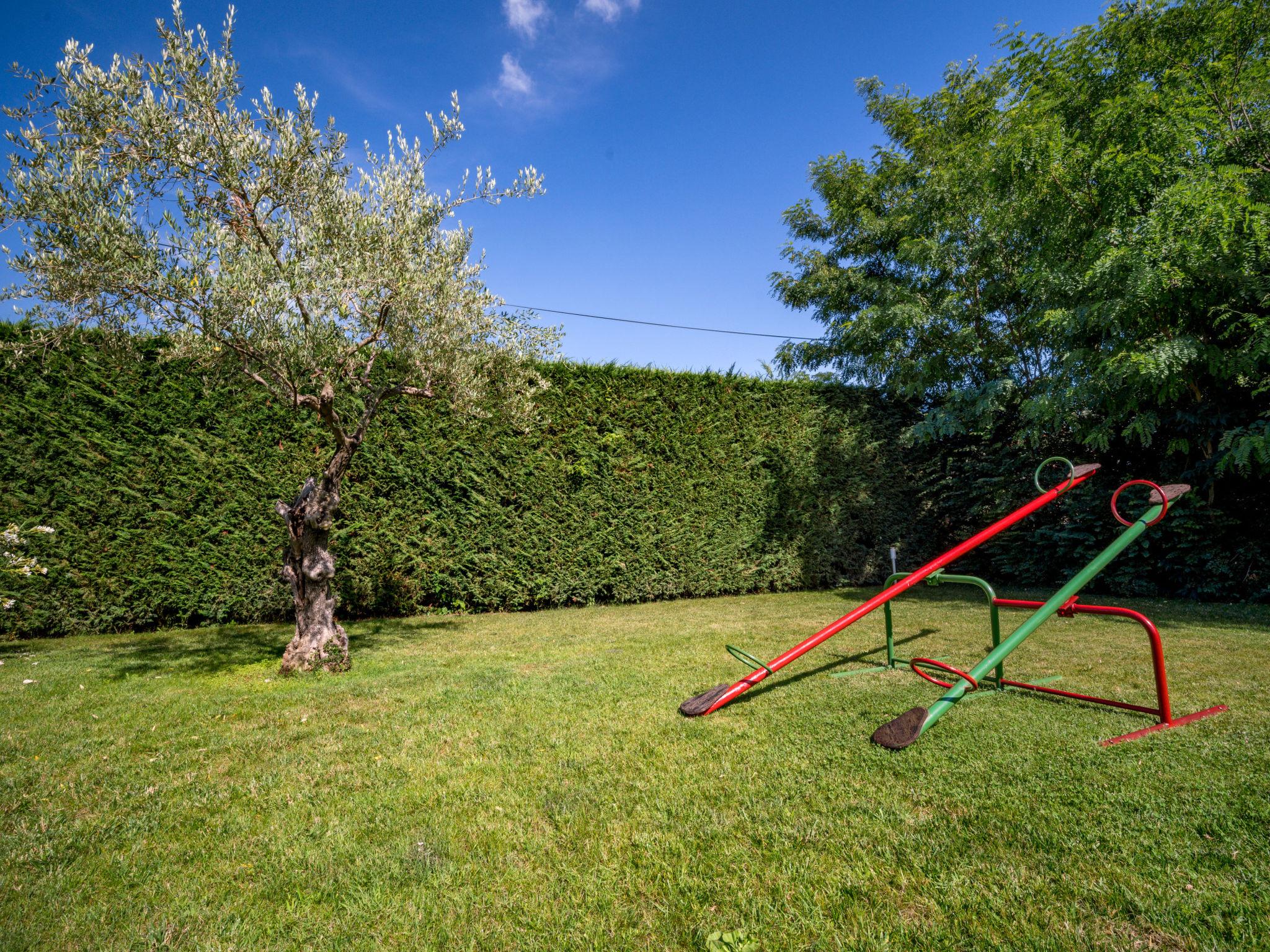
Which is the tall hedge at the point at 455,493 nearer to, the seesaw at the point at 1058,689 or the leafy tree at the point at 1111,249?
the leafy tree at the point at 1111,249

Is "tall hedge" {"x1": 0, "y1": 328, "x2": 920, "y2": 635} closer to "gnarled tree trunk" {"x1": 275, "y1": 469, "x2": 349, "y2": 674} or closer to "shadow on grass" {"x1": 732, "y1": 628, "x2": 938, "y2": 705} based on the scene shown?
"gnarled tree trunk" {"x1": 275, "y1": 469, "x2": 349, "y2": 674}

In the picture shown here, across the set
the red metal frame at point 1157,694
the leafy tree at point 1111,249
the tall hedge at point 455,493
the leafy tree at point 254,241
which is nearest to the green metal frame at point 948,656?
the red metal frame at point 1157,694

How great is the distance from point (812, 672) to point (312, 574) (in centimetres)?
428

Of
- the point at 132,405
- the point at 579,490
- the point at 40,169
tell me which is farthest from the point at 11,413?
the point at 579,490

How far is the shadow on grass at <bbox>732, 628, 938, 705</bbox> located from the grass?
3.5 inches

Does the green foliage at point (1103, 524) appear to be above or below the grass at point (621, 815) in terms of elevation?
above

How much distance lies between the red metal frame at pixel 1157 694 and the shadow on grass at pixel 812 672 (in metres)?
1.37

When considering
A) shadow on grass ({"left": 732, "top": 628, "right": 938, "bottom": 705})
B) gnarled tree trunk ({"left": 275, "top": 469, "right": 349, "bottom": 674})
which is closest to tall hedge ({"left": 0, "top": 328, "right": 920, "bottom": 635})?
gnarled tree trunk ({"left": 275, "top": 469, "right": 349, "bottom": 674})

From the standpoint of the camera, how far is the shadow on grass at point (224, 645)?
5.38 metres

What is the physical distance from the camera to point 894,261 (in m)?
14.1

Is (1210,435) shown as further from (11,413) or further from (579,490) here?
(11,413)

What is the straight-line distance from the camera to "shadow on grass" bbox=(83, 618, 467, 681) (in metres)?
5.38

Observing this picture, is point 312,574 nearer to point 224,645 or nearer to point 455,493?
point 224,645

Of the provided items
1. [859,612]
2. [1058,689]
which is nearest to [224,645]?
[859,612]
